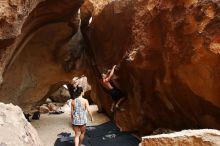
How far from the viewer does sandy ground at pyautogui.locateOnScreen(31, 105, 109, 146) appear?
33.2 ft

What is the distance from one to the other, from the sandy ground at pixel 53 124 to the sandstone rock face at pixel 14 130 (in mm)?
6399

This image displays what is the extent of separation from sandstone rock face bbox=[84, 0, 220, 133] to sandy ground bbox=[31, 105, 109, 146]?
186 cm

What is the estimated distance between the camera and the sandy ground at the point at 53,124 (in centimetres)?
1012

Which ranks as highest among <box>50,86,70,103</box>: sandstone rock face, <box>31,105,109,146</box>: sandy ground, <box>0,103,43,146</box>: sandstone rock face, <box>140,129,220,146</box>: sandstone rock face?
<box>0,103,43,146</box>: sandstone rock face

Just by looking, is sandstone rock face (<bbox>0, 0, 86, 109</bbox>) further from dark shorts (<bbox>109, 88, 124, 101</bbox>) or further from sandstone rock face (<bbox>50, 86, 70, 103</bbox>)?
sandstone rock face (<bbox>50, 86, 70, 103</bbox>)

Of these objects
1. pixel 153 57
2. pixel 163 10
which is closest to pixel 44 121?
pixel 153 57

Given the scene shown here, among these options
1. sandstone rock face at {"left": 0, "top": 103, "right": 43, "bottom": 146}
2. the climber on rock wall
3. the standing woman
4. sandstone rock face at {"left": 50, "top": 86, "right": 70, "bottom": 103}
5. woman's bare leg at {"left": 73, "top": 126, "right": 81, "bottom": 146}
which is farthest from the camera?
sandstone rock face at {"left": 50, "top": 86, "right": 70, "bottom": 103}

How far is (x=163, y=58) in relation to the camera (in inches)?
310

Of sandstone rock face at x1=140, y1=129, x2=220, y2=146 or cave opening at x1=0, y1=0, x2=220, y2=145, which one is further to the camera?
cave opening at x1=0, y1=0, x2=220, y2=145

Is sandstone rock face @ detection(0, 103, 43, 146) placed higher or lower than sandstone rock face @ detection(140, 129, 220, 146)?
higher

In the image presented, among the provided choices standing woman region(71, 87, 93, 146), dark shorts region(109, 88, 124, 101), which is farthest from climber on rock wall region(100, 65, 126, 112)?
→ standing woman region(71, 87, 93, 146)

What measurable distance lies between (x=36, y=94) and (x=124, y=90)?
10.3ft

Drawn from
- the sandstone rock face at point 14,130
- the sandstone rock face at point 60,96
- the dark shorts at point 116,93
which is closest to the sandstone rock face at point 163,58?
the dark shorts at point 116,93

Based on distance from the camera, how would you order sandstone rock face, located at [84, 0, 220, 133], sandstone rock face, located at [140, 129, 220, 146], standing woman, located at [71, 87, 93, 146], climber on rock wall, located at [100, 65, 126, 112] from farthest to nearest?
climber on rock wall, located at [100, 65, 126, 112], standing woman, located at [71, 87, 93, 146], sandstone rock face, located at [84, 0, 220, 133], sandstone rock face, located at [140, 129, 220, 146]
